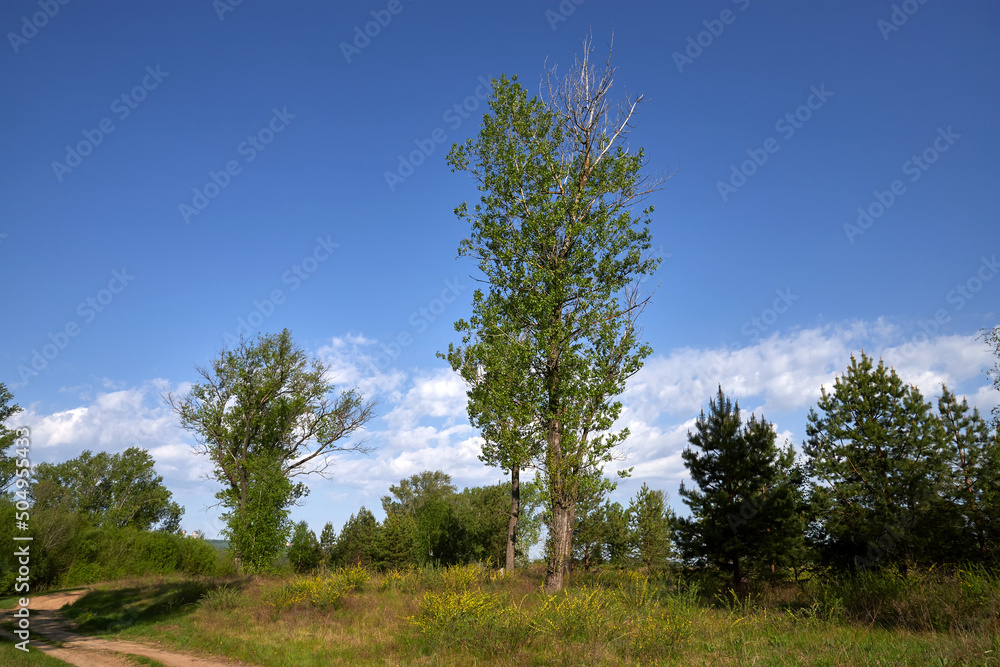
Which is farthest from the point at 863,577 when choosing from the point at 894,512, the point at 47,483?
the point at 47,483

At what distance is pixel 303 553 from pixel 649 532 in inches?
852

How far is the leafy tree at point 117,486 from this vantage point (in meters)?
47.4

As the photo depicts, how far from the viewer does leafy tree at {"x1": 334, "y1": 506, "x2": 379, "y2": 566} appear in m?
42.5

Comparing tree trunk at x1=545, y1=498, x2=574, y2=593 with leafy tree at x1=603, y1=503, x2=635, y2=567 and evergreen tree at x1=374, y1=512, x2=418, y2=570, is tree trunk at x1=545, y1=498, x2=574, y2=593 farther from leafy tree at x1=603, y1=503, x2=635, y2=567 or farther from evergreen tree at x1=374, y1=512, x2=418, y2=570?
evergreen tree at x1=374, y1=512, x2=418, y2=570

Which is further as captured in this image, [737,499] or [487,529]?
[487,529]

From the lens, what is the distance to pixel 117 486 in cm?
5022

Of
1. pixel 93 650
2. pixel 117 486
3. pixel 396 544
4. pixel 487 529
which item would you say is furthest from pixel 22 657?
pixel 117 486

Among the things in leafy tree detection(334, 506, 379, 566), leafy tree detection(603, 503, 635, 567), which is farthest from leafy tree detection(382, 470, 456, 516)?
leafy tree detection(603, 503, 635, 567)

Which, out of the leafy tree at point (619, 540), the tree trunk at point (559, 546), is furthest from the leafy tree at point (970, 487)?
the leafy tree at point (619, 540)

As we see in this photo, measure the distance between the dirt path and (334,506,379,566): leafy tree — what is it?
93.1ft

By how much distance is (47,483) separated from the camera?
121ft

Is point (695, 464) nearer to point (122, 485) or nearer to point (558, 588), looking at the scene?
point (558, 588)

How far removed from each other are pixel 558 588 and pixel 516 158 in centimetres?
1220

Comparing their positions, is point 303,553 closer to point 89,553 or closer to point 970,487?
point 89,553
